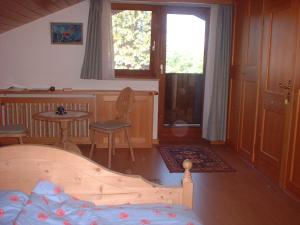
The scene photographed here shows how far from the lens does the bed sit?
1.50 m

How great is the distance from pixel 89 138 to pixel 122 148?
48 centimetres

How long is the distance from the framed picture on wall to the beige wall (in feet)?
0.19

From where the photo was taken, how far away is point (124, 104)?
4.00m

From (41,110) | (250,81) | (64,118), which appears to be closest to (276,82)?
(250,81)

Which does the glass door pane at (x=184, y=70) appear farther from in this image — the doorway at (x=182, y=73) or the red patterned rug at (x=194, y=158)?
the red patterned rug at (x=194, y=158)

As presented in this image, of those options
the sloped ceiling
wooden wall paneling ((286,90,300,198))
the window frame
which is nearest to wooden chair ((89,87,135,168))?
the window frame

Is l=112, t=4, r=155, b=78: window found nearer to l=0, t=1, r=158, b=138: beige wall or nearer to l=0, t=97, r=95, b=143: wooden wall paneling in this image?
l=0, t=1, r=158, b=138: beige wall

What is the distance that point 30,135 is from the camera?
4.43 m

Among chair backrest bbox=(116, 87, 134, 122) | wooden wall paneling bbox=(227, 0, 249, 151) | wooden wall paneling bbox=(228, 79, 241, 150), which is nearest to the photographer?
chair backrest bbox=(116, 87, 134, 122)

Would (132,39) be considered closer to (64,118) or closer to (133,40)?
(133,40)

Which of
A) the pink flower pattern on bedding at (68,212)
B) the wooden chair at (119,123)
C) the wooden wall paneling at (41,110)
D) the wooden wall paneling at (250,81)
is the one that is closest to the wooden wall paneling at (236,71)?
the wooden wall paneling at (250,81)

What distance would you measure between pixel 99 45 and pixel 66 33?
1.62 feet

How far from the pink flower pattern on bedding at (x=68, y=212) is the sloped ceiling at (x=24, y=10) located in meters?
2.09

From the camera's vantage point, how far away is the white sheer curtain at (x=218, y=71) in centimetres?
449
